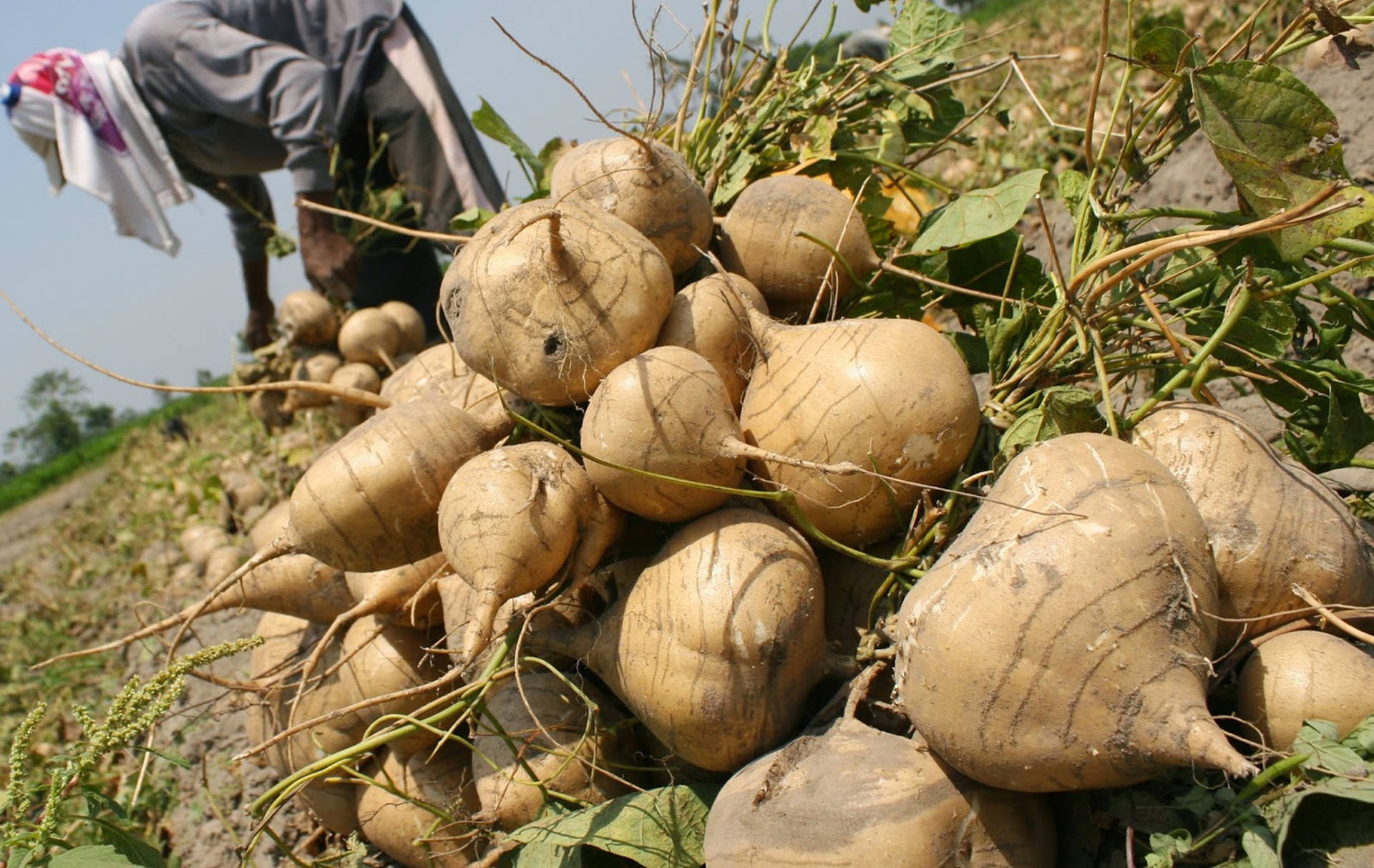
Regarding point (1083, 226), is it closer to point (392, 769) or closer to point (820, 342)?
point (820, 342)

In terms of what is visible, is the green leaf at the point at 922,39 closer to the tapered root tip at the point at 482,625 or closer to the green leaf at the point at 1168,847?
the tapered root tip at the point at 482,625

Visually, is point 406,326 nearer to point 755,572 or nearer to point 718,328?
point 718,328

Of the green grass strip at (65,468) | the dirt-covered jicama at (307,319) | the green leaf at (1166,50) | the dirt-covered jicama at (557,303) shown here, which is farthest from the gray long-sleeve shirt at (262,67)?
the green grass strip at (65,468)

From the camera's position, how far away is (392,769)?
242 cm

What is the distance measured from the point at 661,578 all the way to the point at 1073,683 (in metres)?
0.81

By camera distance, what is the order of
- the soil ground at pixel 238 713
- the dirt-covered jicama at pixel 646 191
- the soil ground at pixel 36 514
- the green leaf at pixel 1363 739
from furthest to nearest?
the soil ground at pixel 36 514 → the soil ground at pixel 238 713 → the dirt-covered jicama at pixel 646 191 → the green leaf at pixel 1363 739

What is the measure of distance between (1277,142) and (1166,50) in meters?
0.35

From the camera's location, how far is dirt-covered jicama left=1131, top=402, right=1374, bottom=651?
1.54 meters

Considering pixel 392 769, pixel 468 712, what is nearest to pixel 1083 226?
pixel 468 712

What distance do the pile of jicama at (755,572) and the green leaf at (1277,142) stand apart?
0.40 m

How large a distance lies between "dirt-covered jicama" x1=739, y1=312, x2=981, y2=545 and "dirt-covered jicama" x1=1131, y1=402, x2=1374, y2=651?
43cm

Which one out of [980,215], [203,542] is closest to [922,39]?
[980,215]

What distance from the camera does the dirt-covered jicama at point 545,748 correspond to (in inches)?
78.1

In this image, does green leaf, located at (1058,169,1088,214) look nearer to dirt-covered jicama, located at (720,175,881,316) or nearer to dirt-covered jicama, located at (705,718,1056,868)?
dirt-covered jicama, located at (720,175,881,316)
